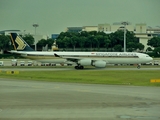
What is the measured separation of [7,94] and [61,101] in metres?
6.90

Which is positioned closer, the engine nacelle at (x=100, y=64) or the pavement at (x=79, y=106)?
the pavement at (x=79, y=106)

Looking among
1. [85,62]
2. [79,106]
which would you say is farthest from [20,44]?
[79,106]

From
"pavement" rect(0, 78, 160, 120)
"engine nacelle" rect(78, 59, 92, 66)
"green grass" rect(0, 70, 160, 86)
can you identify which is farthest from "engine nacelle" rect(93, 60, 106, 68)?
"pavement" rect(0, 78, 160, 120)

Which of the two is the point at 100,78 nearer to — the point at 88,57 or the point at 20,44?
Result: the point at 88,57

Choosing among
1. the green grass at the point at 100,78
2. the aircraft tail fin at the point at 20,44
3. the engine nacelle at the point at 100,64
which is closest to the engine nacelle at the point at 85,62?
the engine nacelle at the point at 100,64

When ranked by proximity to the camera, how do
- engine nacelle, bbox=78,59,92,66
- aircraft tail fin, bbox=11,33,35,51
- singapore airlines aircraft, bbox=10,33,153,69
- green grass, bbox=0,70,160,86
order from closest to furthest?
green grass, bbox=0,70,160,86
engine nacelle, bbox=78,59,92,66
singapore airlines aircraft, bbox=10,33,153,69
aircraft tail fin, bbox=11,33,35,51

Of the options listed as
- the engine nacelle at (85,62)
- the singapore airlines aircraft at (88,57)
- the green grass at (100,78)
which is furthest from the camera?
the singapore airlines aircraft at (88,57)

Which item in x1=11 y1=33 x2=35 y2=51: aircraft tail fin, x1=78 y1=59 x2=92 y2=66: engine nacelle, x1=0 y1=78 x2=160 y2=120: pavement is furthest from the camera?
x1=11 y1=33 x2=35 y2=51: aircraft tail fin

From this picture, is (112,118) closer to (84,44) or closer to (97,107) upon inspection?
(97,107)

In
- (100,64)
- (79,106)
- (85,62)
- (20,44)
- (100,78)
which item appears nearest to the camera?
(79,106)

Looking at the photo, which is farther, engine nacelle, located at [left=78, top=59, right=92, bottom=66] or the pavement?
engine nacelle, located at [left=78, top=59, right=92, bottom=66]

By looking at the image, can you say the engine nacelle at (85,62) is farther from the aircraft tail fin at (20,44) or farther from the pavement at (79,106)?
the pavement at (79,106)

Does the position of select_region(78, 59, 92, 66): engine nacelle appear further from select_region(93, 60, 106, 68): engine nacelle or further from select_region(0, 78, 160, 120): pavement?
select_region(0, 78, 160, 120): pavement

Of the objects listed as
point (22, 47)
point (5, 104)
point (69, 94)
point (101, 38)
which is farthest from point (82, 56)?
point (101, 38)
